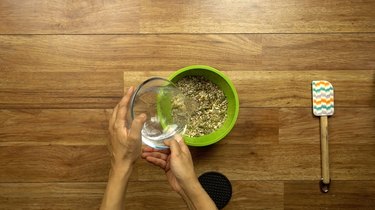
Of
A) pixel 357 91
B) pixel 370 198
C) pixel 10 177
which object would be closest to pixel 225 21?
pixel 357 91

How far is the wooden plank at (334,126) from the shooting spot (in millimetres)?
1104

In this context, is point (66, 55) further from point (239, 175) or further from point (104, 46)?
point (239, 175)

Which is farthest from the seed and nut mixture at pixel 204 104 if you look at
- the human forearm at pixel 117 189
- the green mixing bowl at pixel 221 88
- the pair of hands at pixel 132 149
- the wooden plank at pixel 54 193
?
the wooden plank at pixel 54 193

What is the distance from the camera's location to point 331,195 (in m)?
1.12

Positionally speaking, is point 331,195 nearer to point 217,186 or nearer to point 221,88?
point 217,186

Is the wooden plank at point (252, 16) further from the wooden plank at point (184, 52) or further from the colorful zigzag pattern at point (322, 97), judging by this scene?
the colorful zigzag pattern at point (322, 97)

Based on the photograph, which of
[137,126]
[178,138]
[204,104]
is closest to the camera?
[137,126]

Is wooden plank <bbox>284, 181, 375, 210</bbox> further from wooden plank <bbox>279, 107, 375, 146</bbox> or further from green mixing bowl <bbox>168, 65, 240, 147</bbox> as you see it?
green mixing bowl <bbox>168, 65, 240, 147</bbox>

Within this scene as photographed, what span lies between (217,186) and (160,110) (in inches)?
13.1

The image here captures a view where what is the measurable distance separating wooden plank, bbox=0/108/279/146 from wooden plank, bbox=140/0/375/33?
0.27 m

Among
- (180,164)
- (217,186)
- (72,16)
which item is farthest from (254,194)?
(72,16)

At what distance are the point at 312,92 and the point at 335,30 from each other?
8.3 inches

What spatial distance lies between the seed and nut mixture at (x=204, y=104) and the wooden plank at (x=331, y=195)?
12.5 inches

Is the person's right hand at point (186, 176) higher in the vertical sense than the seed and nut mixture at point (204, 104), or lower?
lower
